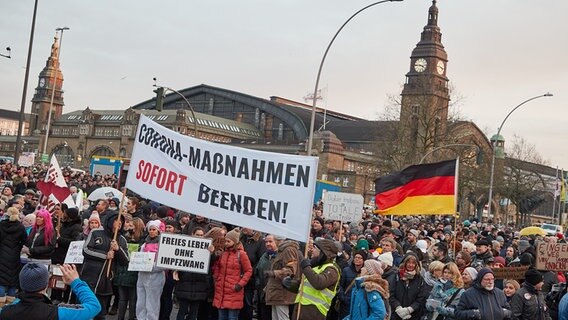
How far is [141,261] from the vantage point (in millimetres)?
11273

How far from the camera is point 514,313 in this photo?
916cm

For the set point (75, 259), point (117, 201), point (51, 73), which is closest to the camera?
point (75, 259)

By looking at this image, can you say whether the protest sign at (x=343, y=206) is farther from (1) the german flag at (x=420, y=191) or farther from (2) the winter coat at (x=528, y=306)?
(2) the winter coat at (x=528, y=306)

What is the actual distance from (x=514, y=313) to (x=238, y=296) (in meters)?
3.83

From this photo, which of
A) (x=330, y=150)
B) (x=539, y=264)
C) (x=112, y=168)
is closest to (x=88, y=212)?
(x=539, y=264)

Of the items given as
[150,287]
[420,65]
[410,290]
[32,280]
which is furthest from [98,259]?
[420,65]

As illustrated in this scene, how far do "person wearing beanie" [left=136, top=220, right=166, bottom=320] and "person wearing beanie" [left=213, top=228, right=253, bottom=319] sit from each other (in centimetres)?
84

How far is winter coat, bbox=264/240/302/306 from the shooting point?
408 inches

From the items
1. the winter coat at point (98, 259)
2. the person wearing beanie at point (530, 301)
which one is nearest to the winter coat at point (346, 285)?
the person wearing beanie at point (530, 301)

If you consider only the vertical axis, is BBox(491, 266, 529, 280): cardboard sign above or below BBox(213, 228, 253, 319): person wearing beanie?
above

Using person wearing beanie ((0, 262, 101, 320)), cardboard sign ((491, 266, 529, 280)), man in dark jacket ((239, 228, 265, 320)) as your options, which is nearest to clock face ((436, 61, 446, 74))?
man in dark jacket ((239, 228, 265, 320))

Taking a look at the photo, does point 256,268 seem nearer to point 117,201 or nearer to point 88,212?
point 88,212

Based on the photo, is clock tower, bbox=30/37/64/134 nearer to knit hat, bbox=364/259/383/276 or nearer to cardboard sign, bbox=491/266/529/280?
cardboard sign, bbox=491/266/529/280

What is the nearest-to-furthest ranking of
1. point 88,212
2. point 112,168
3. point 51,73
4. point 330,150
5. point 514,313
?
1. point 514,313
2. point 88,212
3. point 112,168
4. point 330,150
5. point 51,73
